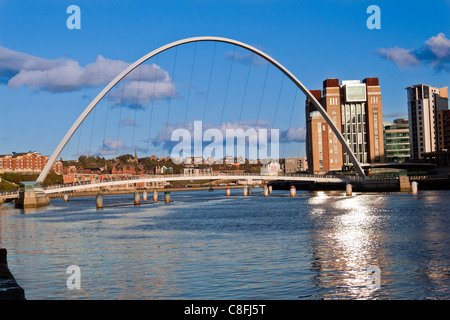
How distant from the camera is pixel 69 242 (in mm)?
30188

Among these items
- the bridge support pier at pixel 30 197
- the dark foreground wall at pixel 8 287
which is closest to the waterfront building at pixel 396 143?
the bridge support pier at pixel 30 197

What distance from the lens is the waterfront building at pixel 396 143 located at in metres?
189

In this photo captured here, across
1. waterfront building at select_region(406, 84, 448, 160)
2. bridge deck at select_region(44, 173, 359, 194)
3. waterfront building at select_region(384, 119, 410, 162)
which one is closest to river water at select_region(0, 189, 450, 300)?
bridge deck at select_region(44, 173, 359, 194)

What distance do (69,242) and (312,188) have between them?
390 ft

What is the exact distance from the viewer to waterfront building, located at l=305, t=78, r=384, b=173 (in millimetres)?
182500

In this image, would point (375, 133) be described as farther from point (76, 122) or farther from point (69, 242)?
point (69, 242)

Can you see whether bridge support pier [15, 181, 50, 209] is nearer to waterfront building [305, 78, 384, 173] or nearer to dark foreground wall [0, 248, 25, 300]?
dark foreground wall [0, 248, 25, 300]

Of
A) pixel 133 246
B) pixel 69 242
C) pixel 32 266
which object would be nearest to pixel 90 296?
pixel 32 266

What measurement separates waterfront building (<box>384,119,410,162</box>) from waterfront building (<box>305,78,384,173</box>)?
9515mm

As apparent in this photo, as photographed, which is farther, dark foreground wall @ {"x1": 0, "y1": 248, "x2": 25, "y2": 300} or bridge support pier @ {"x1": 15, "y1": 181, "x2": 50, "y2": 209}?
bridge support pier @ {"x1": 15, "y1": 181, "x2": 50, "y2": 209}

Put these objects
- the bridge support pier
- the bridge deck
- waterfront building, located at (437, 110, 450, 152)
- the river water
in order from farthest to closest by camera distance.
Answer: waterfront building, located at (437, 110, 450, 152), the bridge deck, the bridge support pier, the river water

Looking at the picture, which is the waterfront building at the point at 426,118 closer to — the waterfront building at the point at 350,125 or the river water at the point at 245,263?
the waterfront building at the point at 350,125

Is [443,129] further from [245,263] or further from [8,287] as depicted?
[8,287]

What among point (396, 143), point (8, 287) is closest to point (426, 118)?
point (396, 143)
